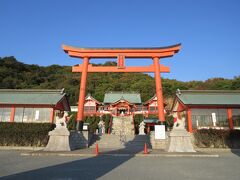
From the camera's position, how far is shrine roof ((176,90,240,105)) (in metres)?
19.3

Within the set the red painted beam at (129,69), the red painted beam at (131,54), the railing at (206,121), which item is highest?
the red painted beam at (131,54)

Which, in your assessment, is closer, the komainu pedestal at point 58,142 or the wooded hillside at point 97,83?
the komainu pedestal at point 58,142

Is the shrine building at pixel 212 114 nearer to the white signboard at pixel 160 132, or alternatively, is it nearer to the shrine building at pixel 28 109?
the white signboard at pixel 160 132

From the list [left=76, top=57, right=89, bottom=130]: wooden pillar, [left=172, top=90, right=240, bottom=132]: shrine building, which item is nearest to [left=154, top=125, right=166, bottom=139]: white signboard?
[left=76, top=57, right=89, bottom=130]: wooden pillar

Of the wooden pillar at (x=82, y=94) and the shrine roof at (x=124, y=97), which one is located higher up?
the shrine roof at (x=124, y=97)

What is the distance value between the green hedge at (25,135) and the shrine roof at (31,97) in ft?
17.4

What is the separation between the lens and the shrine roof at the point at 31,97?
1962 centimetres

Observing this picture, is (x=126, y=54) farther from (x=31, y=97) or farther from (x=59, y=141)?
(x=31, y=97)

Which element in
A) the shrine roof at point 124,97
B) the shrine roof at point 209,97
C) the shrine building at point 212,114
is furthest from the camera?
the shrine roof at point 124,97

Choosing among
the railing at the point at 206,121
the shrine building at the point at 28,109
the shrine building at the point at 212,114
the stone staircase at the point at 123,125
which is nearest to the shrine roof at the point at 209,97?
the shrine building at the point at 212,114

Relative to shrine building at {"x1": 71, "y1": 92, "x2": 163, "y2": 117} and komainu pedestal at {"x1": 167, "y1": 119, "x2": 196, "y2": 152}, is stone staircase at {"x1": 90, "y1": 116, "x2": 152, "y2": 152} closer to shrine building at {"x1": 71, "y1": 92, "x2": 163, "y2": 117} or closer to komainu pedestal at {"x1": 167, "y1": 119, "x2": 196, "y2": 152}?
shrine building at {"x1": 71, "y1": 92, "x2": 163, "y2": 117}

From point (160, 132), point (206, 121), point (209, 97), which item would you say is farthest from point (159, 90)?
point (209, 97)

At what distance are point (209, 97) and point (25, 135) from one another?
18.7 metres

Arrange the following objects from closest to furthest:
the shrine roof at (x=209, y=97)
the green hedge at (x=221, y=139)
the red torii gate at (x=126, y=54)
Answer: the green hedge at (x=221, y=139) < the red torii gate at (x=126, y=54) < the shrine roof at (x=209, y=97)
